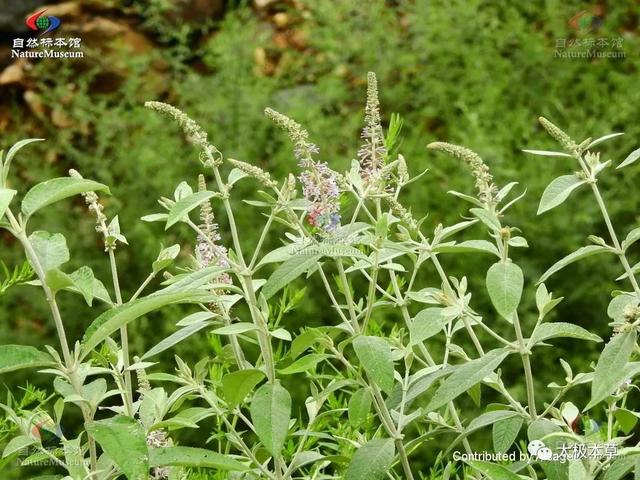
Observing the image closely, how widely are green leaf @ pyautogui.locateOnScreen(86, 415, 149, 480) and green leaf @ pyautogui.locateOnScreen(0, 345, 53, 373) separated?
0.08 m

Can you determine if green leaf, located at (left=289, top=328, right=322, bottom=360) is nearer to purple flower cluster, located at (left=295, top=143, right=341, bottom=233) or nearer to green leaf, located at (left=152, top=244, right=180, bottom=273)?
purple flower cluster, located at (left=295, top=143, right=341, bottom=233)

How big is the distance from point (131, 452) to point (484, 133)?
116 inches

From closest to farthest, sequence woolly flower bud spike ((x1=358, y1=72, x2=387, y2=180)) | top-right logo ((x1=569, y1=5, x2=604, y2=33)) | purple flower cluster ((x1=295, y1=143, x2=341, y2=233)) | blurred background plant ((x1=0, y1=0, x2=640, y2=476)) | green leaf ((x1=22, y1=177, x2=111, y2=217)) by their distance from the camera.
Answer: green leaf ((x1=22, y1=177, x2=111, y2=217)), purple flower cluster ((x1=295, y1=143, x2=341, y2=233)), woolly flower bud spike ((x1=358, y1=72, x2=387, y2=180)), blurred background plant ((x1=0, y1=0, x2=640, y2=476)), top-right logo ((x1=569, y1=5, x2=604, y2=33))

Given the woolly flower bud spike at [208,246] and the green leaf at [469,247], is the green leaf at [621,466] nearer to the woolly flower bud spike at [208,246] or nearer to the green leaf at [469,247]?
the green leaf at [469,247]

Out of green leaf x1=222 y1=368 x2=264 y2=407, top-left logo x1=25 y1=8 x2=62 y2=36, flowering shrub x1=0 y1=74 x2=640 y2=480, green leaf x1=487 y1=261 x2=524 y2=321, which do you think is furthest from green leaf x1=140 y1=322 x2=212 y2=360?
top-left logo x1=25 y1=8 x2=62 y2=36

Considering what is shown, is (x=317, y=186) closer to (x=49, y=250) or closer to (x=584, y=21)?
(x=49, y=250)

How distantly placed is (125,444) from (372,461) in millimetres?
279

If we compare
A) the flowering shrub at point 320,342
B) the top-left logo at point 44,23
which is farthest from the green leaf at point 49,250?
the top-left logo at point 44,23

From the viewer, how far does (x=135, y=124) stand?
4.28 metres

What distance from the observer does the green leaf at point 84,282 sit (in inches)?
43.0

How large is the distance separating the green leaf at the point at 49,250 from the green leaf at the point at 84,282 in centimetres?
2

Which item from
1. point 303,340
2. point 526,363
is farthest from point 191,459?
point 526,363

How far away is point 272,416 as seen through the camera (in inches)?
43.5

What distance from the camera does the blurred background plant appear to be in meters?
3.69
